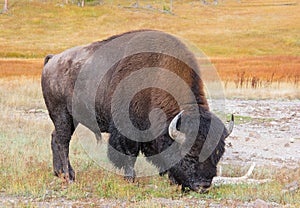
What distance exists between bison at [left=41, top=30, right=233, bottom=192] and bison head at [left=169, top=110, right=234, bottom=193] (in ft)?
0.04

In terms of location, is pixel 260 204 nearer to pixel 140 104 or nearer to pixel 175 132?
pixel 175 132

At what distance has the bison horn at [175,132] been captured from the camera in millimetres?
6527

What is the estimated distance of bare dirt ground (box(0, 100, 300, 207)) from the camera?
639 cm

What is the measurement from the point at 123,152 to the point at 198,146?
148 cm

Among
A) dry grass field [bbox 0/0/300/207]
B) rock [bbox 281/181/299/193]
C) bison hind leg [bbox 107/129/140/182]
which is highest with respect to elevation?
bison hind leg [bbox 107/129/140/182]

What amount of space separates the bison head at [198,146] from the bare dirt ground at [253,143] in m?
0.30

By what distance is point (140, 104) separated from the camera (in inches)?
288

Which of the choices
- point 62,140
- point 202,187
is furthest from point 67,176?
point 202,187

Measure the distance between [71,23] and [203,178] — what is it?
74.5m

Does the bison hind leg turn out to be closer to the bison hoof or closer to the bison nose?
the bison hoof

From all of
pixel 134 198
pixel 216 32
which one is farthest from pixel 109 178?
pixel 216 32

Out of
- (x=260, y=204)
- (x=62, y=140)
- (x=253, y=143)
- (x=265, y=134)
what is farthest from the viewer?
(x=265, y=134)

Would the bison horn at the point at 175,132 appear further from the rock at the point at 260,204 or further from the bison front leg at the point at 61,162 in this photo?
the bison front leg at the point at 61,162

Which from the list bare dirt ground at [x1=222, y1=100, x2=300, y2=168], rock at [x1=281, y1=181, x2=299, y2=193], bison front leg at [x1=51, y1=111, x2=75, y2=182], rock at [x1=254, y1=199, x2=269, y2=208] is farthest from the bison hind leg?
bare dirt ground at [x1=222, y1=100, x2=300, y2=168]
